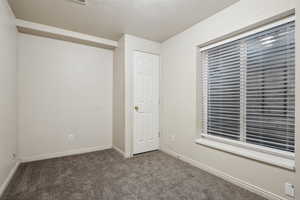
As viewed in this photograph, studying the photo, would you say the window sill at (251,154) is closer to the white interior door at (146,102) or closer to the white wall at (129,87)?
the white interior door at (146,102)

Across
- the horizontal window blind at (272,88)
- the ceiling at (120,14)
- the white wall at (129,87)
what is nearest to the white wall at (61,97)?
the ceiling at (120,14)

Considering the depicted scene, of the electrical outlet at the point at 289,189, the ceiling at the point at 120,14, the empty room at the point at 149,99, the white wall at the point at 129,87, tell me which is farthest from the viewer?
the white wall at the point at 129,87

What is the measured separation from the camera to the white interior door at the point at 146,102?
10.2ft

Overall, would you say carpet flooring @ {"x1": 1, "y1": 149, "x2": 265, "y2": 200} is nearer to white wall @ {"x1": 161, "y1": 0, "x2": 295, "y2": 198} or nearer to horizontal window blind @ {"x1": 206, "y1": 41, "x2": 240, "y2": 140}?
white wall @ {"x1": 161, "y1": 0, "x2": 295, "y2": 198}

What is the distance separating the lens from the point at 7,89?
205 centimetres

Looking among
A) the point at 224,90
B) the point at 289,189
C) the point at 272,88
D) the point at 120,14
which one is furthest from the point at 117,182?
the point at 120,14

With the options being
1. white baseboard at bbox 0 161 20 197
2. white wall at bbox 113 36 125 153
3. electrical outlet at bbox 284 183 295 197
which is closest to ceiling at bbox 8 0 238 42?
white wall at bbox 113 36 125 153

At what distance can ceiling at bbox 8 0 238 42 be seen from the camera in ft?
6.73

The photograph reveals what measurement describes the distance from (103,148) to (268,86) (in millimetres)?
3327

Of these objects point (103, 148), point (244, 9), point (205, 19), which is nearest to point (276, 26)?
point (244, 9)

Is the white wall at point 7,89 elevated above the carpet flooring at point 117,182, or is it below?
above

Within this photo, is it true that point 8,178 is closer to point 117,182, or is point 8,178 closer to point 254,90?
point 117,182

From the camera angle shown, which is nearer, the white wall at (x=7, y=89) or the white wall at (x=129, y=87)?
the white wall at (x=7, y=89)

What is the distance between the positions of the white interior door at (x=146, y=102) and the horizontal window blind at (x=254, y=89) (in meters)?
1.18
